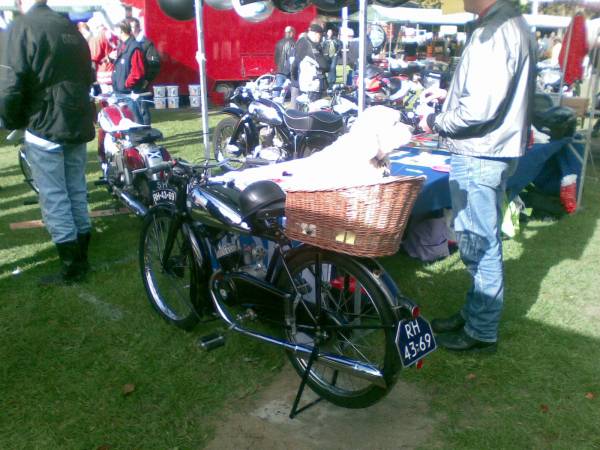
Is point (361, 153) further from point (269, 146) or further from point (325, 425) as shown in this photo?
point (269, 146)

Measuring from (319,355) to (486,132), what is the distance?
139 cm

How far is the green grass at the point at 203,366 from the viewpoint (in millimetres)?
2664

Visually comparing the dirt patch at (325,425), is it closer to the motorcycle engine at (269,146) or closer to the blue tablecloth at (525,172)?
the blue tablecloth at (525,172)

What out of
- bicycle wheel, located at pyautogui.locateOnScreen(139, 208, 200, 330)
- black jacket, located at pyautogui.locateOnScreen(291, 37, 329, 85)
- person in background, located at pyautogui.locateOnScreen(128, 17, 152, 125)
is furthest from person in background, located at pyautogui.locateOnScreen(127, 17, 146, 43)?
bicycle wheel, located at pyautogui.locateOnScreen(139, 208, 200, 330)

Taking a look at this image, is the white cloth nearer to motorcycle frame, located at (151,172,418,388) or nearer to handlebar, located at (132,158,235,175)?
motorcycle frame, located at (151,172,418,388)

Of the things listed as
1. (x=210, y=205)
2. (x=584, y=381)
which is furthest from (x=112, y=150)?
(x=584, y=381)

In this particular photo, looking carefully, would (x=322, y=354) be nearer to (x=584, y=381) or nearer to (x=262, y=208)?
(x=262, y=208)

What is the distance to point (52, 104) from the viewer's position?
3781mm

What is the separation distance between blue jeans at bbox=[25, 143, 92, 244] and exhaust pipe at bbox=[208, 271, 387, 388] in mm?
1576

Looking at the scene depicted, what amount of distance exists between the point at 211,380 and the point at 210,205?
37.5 inches

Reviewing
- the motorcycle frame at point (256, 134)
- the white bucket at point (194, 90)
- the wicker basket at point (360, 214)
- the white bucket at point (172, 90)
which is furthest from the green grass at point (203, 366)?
the white bucket at point (194, 90)

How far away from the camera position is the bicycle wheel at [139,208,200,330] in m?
3.28

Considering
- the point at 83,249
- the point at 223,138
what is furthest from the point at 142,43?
the point at 83,249

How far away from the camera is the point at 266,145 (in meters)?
7.07
